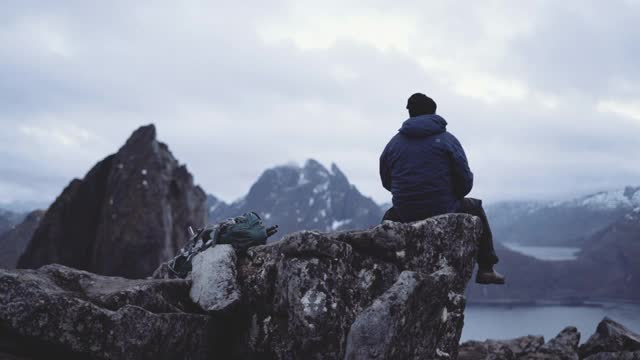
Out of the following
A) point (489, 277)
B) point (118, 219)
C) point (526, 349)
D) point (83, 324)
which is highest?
point (118, 219)

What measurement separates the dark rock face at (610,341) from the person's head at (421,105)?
904 cm

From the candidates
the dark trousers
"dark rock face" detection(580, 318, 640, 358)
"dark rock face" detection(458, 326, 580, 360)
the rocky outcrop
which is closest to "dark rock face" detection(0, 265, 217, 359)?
the dark trousers

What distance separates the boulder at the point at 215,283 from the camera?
35.9 feet

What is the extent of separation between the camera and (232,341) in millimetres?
11156

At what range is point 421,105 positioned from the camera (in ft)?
42.1

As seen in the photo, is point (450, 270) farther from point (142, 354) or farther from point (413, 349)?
point (142, 354)

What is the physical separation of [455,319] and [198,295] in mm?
4812

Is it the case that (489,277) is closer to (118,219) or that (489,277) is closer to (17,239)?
(118,219)

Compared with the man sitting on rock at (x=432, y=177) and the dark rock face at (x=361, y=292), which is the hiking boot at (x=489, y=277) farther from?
the dark rock face at (x=361, y=292)

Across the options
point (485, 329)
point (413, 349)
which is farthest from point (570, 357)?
point (485, 329)

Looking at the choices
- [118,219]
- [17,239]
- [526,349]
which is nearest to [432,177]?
[526,349]

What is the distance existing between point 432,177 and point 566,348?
357 inches

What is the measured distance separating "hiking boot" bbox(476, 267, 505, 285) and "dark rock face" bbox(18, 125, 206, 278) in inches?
2325

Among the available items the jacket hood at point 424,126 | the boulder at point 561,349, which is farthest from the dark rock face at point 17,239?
the jacket hood at point 424,126
